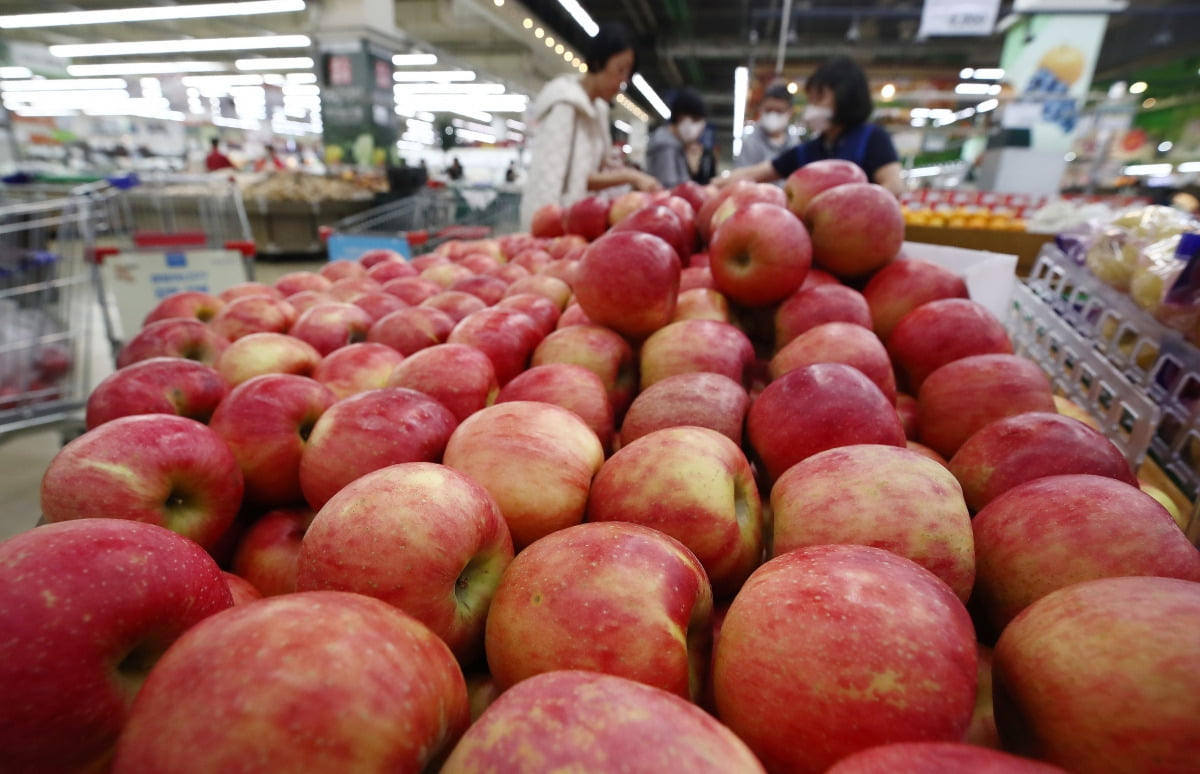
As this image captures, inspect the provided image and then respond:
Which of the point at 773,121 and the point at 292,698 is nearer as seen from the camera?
the point at 292,698

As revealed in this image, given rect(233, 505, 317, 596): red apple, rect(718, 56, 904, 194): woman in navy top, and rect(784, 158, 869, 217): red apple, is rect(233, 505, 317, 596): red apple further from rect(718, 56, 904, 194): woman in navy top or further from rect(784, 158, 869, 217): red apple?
rect(718, 56, 904, 194): woman in navy top

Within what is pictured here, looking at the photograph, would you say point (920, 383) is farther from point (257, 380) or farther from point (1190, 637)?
point (257, 380)

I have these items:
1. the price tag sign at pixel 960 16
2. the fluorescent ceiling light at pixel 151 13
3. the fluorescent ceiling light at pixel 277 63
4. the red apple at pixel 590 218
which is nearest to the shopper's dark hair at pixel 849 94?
the red apple at pixel 590 218

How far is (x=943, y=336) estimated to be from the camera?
1516mm

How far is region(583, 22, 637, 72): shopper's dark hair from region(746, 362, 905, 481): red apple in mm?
4013

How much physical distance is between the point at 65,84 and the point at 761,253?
28.1 m

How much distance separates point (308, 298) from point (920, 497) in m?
2.18

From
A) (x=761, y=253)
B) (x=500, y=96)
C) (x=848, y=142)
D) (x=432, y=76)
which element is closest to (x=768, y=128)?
(x=848, y=142)

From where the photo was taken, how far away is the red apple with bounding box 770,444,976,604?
2.81 feet

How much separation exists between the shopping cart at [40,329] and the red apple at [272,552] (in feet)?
8.07

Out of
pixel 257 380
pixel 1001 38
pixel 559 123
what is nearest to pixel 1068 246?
pixel 257 380

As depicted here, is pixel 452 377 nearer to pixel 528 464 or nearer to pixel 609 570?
pixel 528 464

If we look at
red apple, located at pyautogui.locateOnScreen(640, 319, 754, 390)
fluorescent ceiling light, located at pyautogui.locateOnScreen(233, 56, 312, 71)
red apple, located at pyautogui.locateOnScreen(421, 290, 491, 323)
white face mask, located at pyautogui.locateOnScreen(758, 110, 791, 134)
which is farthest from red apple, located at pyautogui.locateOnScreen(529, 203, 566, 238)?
fluorescent ceiling light, located at pyautogui.locateOnScreen(233, 56, 312, 71)

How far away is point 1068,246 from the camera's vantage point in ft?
7.47
